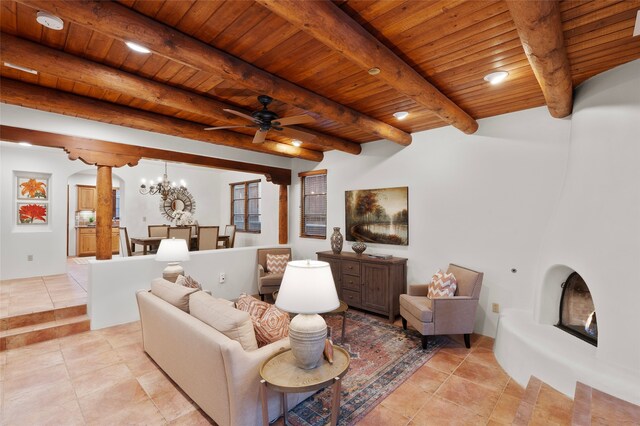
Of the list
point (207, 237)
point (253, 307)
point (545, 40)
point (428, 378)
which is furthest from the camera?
point (207, 237)

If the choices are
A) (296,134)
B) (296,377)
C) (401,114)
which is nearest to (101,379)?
(296,377)

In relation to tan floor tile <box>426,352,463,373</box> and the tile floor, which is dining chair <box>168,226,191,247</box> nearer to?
the tile floor

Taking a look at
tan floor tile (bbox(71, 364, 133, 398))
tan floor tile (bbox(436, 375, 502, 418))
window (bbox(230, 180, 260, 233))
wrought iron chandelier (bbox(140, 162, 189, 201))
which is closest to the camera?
tan floor tile (bbox(436, 375, 502, 418))

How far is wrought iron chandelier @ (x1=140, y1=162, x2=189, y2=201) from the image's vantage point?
23.2 ft

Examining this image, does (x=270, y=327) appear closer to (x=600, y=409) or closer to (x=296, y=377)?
(x=296, y=377)

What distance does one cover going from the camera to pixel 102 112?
135 inches

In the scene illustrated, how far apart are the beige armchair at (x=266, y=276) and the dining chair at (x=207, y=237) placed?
1074mm

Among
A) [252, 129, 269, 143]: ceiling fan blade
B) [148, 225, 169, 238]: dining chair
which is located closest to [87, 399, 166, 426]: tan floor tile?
[252, 129, 269, 143]: ceiling fan blade

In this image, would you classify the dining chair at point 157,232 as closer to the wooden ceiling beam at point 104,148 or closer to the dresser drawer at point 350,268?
the wooden ceiling beam at point 104,148

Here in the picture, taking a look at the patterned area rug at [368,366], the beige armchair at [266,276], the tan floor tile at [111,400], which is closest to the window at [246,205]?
the beige armchair at [266,276]

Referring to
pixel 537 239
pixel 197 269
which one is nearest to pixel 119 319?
pixel 197 269

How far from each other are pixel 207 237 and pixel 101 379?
134 inches

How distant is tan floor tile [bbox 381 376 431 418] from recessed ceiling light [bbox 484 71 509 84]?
283cm

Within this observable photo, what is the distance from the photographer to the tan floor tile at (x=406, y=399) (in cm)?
234
